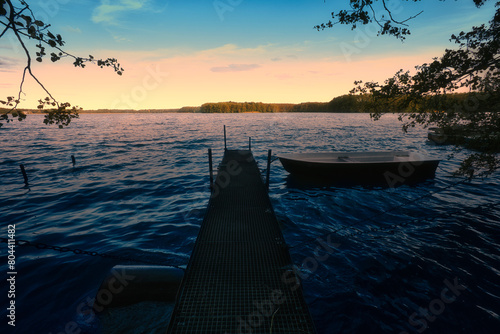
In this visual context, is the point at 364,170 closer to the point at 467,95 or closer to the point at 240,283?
the point at 467,95

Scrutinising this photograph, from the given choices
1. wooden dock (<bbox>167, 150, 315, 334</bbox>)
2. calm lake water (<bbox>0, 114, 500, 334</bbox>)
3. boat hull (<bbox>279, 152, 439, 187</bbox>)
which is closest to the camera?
wooden dock (<bbox>167, 150, 315, 334</bbox>)

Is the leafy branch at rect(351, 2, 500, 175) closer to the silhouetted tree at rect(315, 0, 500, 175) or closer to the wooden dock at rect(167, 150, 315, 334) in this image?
the silhouetted tree at rect(315, 0, 500, 175)

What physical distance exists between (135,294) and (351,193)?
1354 centimetres

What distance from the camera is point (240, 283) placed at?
580cm

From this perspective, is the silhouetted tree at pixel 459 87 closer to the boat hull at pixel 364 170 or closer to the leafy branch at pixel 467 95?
the leafy branch at pixel 467 95

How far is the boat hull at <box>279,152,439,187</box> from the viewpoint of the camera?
1633cm

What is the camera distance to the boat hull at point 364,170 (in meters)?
16.3

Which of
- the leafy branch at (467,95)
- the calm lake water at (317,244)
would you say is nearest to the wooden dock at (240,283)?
the calm lake water at (317,244)

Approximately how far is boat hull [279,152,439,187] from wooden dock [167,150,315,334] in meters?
7.97

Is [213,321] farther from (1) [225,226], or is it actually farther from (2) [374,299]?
(2) [374,299]

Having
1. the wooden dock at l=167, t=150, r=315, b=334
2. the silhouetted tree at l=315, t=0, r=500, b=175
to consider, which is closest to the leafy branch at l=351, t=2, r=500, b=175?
the silhouetted tree at l=315, t=0, r=500, b=175

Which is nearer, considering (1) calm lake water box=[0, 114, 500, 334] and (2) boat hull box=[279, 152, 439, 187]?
(1) calm lake water box=[0, 114, 500, 334]

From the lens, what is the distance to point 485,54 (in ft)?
24.9

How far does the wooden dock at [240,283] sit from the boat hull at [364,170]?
7968mm
